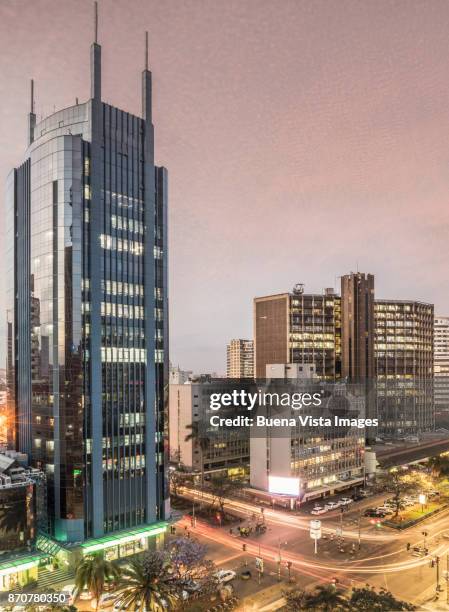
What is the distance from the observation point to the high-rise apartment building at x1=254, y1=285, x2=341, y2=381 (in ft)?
596

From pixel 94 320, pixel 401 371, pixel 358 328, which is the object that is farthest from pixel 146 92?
pixel 401 371

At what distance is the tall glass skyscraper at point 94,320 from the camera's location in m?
68.4

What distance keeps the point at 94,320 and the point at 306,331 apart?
123 m

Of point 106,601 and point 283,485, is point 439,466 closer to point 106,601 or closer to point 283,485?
point 283,485

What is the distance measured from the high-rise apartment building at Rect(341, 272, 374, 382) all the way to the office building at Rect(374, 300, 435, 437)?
35.9ft

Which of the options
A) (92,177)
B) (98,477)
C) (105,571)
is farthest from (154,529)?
(92,177)

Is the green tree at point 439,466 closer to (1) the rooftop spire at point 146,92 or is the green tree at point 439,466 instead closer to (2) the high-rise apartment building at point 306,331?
(2) the high-rise apartment building at point 306,331

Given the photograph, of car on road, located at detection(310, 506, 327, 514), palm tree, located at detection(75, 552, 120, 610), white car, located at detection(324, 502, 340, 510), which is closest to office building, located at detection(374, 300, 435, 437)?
white car, located at detection(324, 502, 340, 510)

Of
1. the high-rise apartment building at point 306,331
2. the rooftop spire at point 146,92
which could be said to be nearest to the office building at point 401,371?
the high-rise apartment building at point 306,331

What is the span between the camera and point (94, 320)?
70375 millimetres

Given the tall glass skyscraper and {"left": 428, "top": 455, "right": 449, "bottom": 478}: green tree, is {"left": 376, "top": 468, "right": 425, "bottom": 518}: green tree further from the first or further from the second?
the tall glass skyscraper

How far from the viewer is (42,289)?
236 feet

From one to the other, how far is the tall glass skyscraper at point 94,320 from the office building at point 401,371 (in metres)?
131

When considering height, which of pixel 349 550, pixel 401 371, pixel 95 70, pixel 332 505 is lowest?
pixel 332 505
